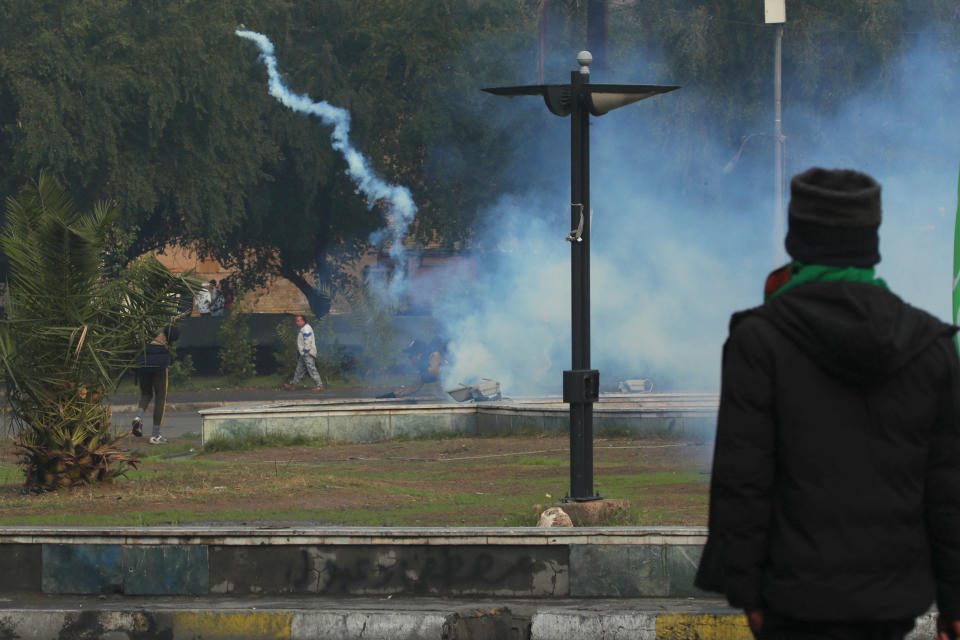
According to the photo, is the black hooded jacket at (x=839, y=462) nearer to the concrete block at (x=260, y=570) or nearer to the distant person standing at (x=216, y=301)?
the concrete block at (x=260, y=570)

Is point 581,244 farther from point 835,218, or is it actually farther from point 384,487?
point 835,218

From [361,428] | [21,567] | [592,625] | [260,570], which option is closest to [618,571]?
[592,625]

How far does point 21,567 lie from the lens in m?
6.93

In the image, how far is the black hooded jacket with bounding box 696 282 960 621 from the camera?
2.81 metres

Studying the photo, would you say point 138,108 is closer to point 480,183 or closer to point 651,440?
point 480,183

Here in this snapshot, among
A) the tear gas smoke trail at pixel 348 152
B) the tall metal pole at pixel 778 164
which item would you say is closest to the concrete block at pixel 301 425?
the tall metal pole at pixel 778 164

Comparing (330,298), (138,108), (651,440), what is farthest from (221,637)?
(330,298)

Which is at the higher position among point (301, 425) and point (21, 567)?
point (21, 567)

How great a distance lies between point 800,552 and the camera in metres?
2.82

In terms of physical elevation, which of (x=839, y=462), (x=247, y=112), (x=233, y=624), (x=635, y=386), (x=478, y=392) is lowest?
(x=635, y=386)

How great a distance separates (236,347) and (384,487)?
60.5 ft

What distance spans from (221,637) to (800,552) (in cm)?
409

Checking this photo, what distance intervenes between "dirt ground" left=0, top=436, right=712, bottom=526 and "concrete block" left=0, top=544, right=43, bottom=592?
4.51 feet

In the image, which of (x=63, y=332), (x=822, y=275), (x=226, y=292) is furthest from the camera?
(x=226, y=292)
